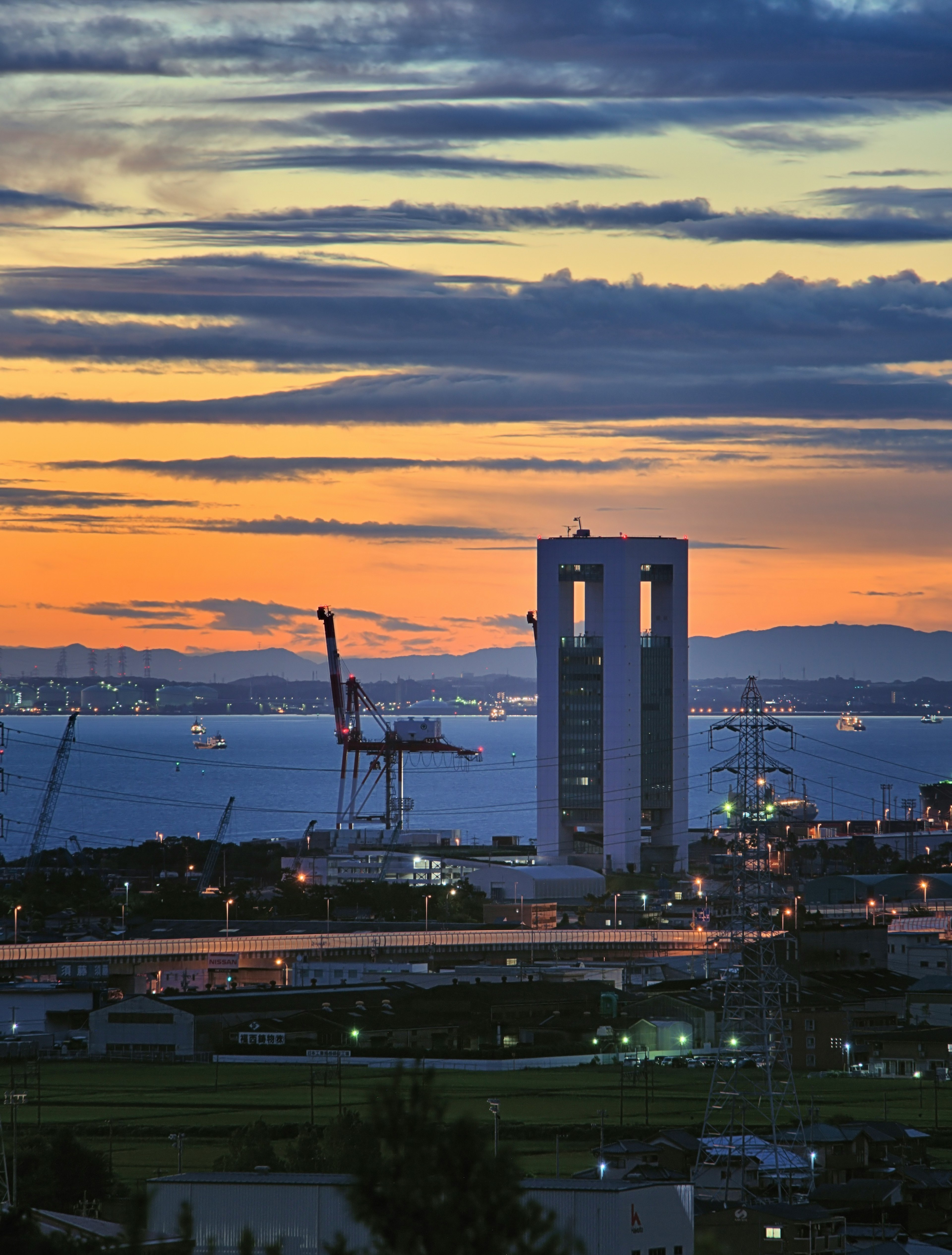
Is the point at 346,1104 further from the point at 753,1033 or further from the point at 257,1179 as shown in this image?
the point at 257,1179

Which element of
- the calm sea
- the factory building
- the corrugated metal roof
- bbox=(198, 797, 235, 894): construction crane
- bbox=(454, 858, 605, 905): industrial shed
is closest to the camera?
the factory building

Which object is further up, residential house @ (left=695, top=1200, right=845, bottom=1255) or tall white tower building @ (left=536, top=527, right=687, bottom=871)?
tall white tower building @ (left=536, top=527, right=687, bottom=871)

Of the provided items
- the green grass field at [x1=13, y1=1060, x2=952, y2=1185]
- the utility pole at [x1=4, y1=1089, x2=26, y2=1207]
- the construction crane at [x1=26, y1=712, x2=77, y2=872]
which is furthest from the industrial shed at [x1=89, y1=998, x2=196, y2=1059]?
the construction crane at [x1=26, y1=712, x2=77, y2=872]

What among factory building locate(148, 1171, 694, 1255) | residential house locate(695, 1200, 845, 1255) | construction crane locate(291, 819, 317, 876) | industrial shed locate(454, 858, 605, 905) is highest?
construction crane locate(291, 819, 317, 876)

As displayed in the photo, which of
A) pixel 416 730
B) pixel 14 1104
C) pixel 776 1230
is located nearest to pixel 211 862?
pixel 416 730

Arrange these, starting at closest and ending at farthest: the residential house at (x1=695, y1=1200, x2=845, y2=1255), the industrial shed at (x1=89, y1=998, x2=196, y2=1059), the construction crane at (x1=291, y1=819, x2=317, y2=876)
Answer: the residential house at (x1=695, y1=1200, x2=845, y2=1255) → the industrial shed at (x1=89, y1=998, x2=196, y2=1059) → the construction crane at (x1=291, y1=819, x2=317, y2=876)

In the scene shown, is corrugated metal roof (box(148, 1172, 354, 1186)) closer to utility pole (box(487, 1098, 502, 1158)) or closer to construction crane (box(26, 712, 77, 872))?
utility pole (box(487, 1098, 502, 1158))

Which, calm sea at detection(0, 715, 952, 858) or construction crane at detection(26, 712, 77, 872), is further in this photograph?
calm sea at detection(0, 715, 952, 858)
